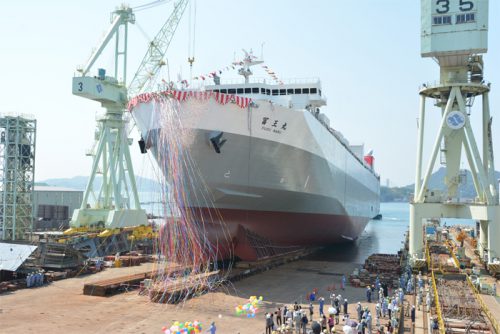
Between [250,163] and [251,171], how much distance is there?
44 cm

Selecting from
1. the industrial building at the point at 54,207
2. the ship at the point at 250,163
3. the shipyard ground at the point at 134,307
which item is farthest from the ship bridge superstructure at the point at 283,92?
the industrial building at the point at 54,207

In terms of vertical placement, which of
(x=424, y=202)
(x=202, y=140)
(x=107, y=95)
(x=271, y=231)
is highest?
(x=107, y=95)

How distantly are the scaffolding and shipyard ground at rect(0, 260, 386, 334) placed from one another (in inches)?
530

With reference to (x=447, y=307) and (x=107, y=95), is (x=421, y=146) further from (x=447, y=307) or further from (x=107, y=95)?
(x=107, y=95)

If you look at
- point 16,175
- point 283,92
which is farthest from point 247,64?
point 16,175

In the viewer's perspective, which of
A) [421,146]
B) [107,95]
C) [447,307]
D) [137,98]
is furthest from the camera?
[107,95]

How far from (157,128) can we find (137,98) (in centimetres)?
270

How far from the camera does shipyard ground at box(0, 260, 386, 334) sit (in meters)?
15.0

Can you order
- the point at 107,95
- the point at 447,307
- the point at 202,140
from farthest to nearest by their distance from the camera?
the point at 107,95
the point at 202,140
the point at 447,307

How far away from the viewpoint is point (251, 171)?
22906 mm

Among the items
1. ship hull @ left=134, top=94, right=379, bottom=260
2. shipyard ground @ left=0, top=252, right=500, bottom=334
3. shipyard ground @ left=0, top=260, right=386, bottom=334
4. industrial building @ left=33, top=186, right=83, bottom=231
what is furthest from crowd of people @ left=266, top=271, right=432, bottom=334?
industrial building @ left=33, top=186, right=83, bottom=231

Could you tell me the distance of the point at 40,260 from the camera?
25.5m

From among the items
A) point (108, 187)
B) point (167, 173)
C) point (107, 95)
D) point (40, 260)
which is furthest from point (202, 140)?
point (108, 187)

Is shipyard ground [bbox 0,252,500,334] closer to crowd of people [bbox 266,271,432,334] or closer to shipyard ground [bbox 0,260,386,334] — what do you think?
shipyard ground [bbox 0,260,386,334]
